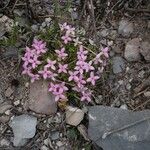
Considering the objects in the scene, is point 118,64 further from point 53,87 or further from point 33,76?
point 33,76

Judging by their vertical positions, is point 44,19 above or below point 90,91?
above

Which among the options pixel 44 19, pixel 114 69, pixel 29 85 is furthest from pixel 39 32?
pixel 114 69

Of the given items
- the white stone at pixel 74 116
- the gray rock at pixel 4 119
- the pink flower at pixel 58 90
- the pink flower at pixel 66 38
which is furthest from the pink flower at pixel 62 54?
the gray rock at pixel 4 119

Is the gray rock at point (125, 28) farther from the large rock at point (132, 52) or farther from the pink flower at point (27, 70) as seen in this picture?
the pink flower at point (27, 70)

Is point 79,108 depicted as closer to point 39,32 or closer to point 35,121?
point 35,121

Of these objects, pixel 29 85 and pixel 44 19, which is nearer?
pixel 29 85

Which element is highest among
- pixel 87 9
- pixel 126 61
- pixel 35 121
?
pixel 87 9

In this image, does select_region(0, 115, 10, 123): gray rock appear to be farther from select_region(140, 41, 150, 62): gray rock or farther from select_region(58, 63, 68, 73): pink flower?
select_region(140, 41, 150, 62): gray rock
